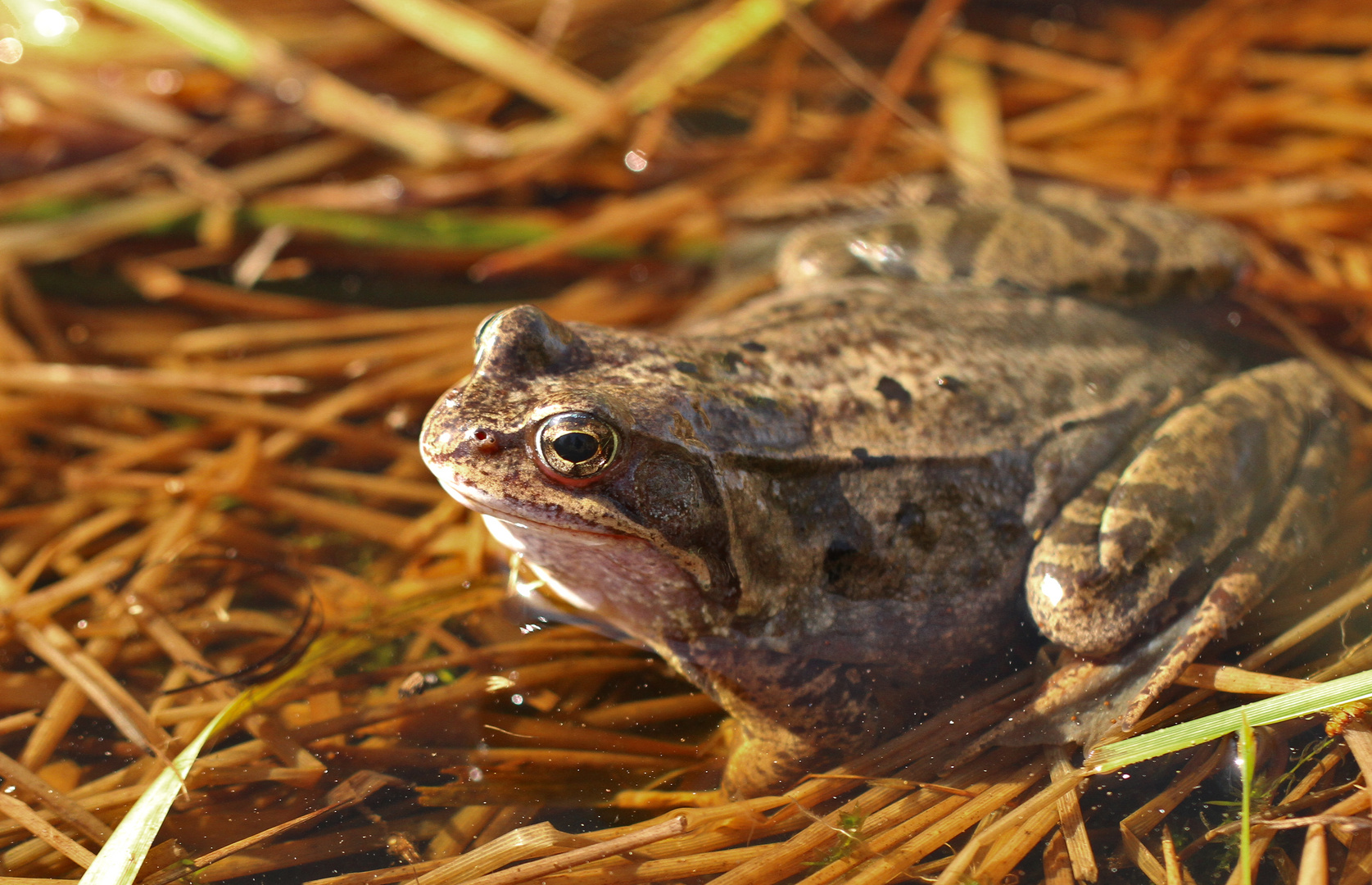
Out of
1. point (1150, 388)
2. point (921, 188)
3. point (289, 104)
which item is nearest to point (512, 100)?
point (289, 104)

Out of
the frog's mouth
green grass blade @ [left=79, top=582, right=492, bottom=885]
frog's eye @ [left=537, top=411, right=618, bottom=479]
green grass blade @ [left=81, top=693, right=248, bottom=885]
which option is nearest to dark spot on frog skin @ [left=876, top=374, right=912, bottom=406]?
the frog's mouth

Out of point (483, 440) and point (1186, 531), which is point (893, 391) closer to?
point (1186, 531)

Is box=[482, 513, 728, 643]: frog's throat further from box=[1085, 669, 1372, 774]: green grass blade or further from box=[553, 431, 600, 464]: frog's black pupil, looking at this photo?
box=[1085, 669, 1372, 774]: green grass blade

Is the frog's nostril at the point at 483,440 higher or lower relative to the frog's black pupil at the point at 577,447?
higher

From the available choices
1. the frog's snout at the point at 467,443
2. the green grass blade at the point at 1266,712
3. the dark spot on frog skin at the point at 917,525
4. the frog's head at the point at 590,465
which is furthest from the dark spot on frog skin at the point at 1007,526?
the frog's snout at the point at 467,443

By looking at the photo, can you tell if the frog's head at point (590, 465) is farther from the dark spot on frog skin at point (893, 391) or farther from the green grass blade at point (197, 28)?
the green grass blade at point (197, 28)

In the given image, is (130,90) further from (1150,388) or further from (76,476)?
(1150,388)
